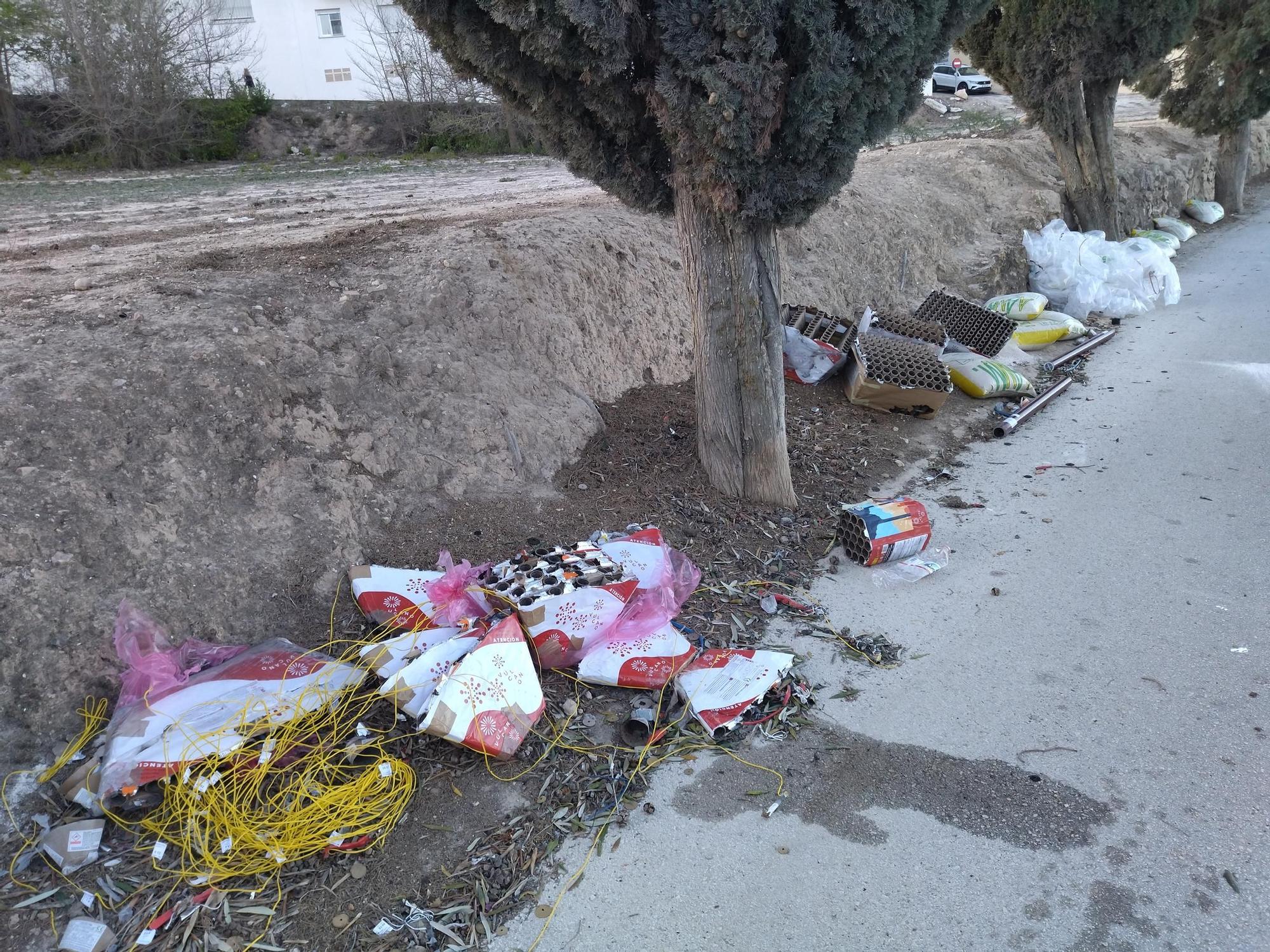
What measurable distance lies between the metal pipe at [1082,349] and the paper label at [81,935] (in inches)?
342

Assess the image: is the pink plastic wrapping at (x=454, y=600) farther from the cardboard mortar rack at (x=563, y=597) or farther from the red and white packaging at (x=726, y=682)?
the red and white packaging at (x=726, y=682)

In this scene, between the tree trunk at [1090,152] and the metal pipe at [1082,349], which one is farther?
the tree trunk at [1090,152]

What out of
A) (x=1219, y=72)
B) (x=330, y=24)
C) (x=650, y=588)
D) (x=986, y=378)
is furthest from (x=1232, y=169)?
(x=330, y=24)

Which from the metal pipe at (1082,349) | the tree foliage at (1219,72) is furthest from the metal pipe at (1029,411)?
the tree foliage at (1219,72)

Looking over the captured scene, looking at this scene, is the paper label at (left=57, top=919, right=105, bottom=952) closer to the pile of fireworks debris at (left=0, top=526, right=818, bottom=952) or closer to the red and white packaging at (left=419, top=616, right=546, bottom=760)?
the pile of fireworks debris at (left=0, top=526, right=818, bottom=952)

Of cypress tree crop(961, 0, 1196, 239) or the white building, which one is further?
the white building

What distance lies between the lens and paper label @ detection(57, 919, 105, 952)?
2.67m

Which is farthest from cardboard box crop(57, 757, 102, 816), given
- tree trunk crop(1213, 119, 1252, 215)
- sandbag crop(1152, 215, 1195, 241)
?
tree trunk crop(1213, 119, 1252, 215)

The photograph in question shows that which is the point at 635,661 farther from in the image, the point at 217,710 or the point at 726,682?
the point at 217,710

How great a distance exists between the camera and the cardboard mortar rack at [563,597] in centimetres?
387

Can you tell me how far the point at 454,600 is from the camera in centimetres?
400

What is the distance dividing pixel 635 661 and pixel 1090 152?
11382 mm

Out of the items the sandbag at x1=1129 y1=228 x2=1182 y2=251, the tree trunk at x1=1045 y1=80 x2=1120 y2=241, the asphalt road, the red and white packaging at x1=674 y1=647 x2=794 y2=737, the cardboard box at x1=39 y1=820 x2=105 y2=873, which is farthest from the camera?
the sandbag at x1=1129 y1=228 x2=1182 y2=251

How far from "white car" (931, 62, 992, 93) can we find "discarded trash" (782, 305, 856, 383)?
2731 cm
